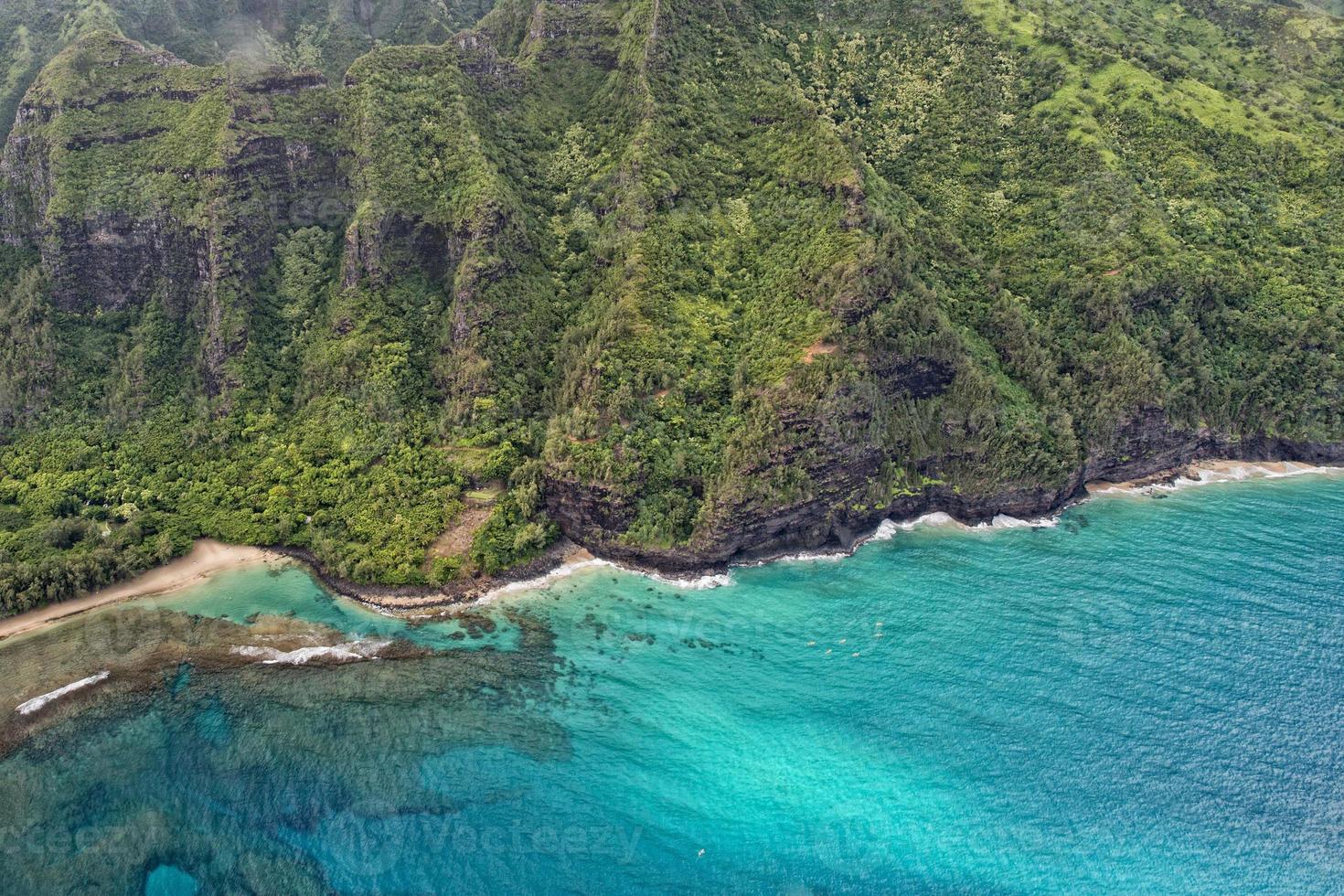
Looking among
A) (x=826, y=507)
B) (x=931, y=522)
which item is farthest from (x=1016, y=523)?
(x=826, y=507)

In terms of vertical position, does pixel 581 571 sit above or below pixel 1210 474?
below

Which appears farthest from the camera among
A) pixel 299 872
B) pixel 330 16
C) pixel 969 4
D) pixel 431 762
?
pixel 330 16

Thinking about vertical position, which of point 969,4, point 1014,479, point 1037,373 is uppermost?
point 969,4

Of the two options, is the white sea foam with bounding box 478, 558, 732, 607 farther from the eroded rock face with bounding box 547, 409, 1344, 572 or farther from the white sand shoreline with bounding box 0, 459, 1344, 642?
the eroded rock face with bounding box 547, 409, 1344, 572

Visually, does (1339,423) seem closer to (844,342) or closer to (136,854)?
(844,342)

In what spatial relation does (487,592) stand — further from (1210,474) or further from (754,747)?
(1210,474)

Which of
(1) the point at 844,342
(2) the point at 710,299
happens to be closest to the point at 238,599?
(2) the point at 710,299
